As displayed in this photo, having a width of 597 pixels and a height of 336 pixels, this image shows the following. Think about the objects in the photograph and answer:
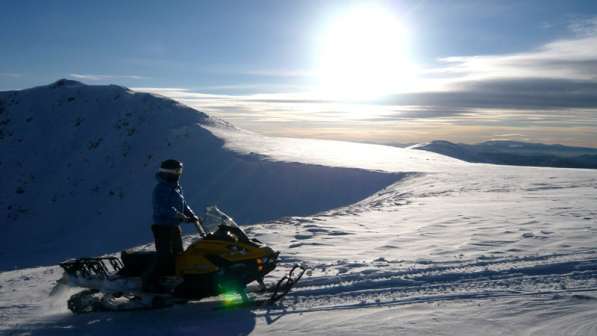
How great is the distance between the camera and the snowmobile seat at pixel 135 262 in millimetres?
6500

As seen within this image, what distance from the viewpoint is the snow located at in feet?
17.8

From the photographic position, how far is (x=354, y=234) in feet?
35.1

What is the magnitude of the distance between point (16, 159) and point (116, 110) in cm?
722

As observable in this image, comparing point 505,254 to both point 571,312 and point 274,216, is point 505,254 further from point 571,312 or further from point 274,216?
point 274,216

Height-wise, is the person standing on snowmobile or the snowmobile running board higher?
the person standing on snowmobile

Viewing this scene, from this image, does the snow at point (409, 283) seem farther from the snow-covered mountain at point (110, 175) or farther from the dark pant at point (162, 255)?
the snow-covered mountain at point (110, 175)

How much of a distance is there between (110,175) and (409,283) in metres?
24.5

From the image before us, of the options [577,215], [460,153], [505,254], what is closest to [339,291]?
[505,254]

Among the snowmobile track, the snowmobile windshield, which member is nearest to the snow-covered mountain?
the snowmobile track

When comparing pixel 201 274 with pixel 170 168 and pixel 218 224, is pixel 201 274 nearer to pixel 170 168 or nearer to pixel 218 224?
pixel 218 224

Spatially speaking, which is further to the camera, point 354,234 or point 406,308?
point 354,234

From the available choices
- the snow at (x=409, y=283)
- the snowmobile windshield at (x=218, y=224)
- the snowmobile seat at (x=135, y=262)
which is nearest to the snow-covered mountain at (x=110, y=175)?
the snow at (x=409, y=283)

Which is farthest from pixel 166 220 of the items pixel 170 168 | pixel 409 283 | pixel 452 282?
pixel 452 282

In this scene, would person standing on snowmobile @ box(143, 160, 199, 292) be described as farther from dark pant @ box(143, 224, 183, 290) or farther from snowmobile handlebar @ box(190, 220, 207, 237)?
snowmobile handlebar @ box(190, 220, 207, 237)
